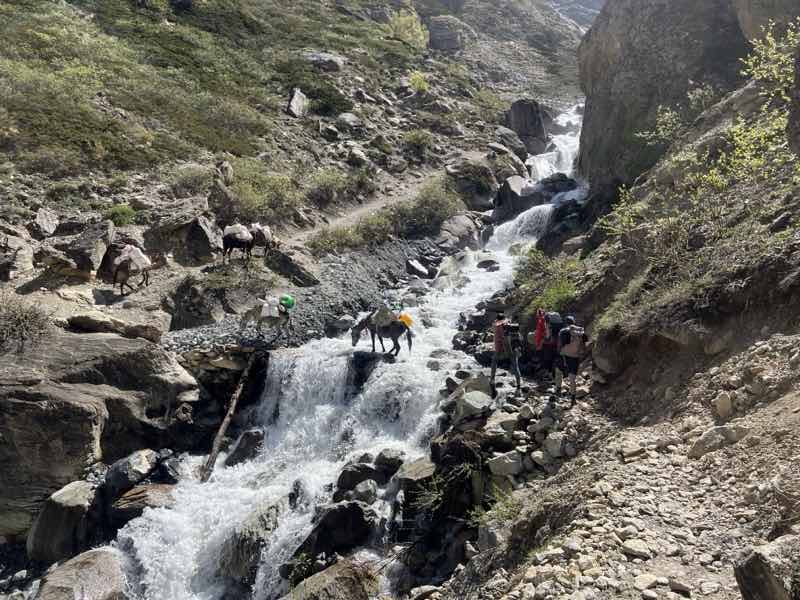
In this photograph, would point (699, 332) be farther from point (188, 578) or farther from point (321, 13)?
point (321, 13)

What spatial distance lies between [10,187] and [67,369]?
36.3 feet

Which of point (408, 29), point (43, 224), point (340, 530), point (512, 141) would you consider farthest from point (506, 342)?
point (408, 29)

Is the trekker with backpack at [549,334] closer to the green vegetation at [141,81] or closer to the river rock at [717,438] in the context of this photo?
the river rock at [717,438]

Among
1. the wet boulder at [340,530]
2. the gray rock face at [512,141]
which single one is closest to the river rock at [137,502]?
the wet boulder at [340,530]

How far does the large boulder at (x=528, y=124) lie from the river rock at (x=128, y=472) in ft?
133

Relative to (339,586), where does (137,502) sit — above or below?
below

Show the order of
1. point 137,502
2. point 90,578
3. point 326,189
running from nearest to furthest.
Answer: point 90,578 < point 137,502 < point 326,189

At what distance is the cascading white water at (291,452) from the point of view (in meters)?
12.2

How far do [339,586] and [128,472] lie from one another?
7252mm

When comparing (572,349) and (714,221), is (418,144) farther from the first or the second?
(572,349)

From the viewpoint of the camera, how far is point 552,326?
42.3 feet

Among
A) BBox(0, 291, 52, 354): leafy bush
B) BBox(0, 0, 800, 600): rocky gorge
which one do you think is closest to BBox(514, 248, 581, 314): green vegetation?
BBox(0, 0, 800, 600): rocky gorge

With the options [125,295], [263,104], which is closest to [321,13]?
[263,104]

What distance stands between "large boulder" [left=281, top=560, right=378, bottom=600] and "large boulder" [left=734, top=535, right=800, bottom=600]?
Answer: 678cm
